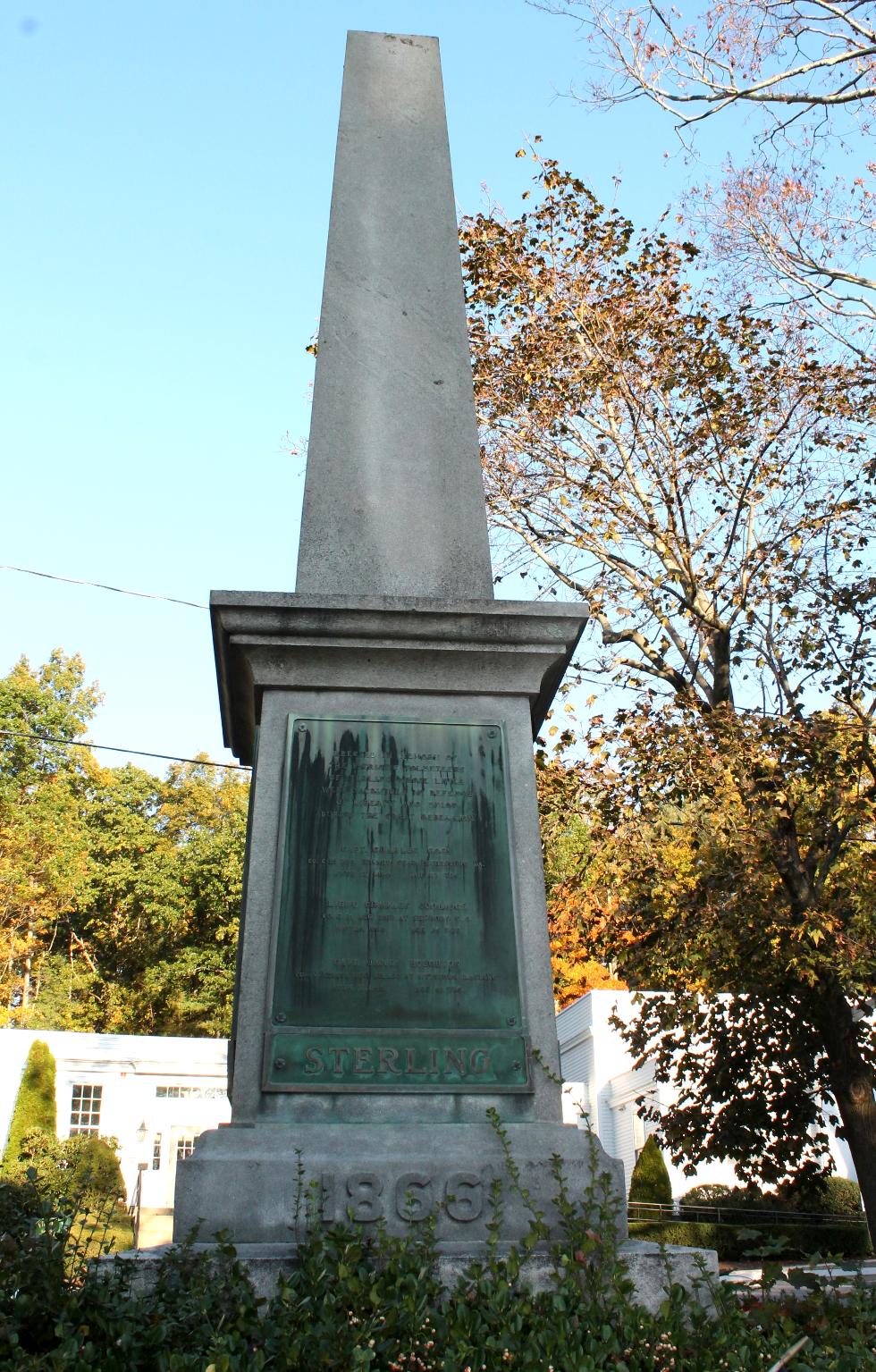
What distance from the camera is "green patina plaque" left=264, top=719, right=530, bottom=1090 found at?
14.3ft

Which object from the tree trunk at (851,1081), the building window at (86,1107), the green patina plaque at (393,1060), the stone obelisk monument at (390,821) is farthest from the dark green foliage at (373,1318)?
the building window at (86,1107)

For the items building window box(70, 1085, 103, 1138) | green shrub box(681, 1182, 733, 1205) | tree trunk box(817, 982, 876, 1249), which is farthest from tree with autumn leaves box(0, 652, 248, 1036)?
tree trunk box(817, 982, 876, 1249)

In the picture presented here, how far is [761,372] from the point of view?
49.3ft

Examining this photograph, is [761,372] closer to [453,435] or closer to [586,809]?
[586,809]

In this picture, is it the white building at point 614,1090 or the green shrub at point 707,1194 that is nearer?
the green shrub at point 707,1194

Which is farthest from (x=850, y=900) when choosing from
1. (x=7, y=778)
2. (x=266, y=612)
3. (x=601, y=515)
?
(x=7, y=778)

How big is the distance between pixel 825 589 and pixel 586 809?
146 inches

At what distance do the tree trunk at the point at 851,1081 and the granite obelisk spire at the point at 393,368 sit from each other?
970cm

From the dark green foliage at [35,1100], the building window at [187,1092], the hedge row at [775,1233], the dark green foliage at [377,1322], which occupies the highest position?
the building window at [187,1092]

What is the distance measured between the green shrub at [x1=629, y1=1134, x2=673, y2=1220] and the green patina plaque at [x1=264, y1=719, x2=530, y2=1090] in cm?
2133

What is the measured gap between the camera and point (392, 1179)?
4023 millimetres

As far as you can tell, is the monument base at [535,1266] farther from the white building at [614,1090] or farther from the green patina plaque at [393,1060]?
the white building at [614,1090]

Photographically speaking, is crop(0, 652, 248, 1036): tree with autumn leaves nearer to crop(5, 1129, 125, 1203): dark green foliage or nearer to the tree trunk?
crop(5, 1129, 125, 1203): dark green foliage

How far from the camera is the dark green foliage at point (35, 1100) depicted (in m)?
25.8
